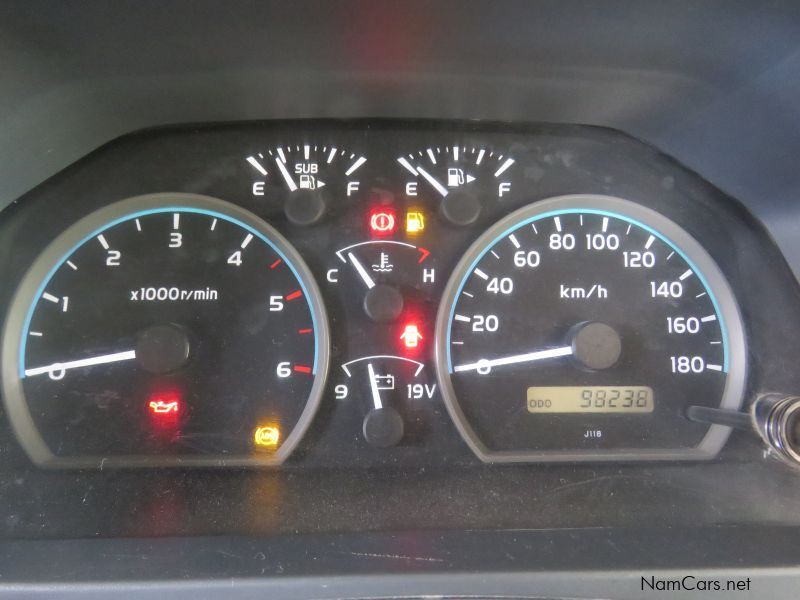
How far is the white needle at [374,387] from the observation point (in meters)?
1.96

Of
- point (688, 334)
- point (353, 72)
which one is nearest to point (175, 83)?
point (353, 72)

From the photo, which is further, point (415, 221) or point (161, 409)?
point (415, 221)

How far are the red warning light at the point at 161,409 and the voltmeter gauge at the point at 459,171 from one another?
95 centimetres

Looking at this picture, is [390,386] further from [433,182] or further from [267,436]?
[433,182]

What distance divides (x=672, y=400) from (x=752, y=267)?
499 millimetres

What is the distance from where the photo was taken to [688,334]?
204 centimetres

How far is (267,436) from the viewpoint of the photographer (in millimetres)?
1954

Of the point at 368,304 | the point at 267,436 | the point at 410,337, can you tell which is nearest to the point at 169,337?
the point at 267,436

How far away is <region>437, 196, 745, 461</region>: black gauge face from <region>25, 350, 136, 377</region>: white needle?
936 mm

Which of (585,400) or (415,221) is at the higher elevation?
(415,221)

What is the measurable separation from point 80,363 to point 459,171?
4.16ft

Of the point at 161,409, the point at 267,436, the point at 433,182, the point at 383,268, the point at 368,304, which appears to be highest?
the point at 433,182

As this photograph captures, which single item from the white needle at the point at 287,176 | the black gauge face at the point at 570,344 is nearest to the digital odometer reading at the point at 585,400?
the black gauge face at the point at 570,344

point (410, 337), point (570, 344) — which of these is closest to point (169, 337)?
point (410, 337)
